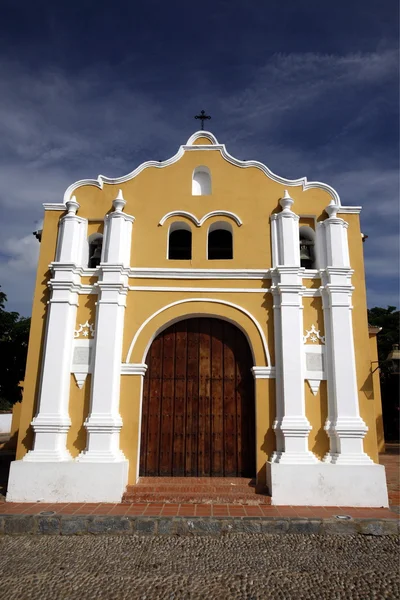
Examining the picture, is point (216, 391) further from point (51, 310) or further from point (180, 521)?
point (51, 310)

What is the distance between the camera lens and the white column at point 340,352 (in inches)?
255

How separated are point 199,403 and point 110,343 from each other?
180cm

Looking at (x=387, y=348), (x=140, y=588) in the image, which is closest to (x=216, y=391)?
(x=140, y=588)

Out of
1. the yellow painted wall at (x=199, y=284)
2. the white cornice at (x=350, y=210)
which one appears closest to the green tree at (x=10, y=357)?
the yellow painted wall at (x=199, y=284)

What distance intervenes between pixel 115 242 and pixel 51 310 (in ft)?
5.20

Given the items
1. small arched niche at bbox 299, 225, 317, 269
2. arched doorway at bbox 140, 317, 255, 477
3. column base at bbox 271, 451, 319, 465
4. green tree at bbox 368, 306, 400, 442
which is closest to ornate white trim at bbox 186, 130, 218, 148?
small arched niche at bbox 299, 225, 317, 269

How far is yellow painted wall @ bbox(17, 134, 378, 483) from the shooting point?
22.3 ft

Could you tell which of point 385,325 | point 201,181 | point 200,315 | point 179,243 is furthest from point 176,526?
point 385,325

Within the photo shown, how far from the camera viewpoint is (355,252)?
7.62 metres

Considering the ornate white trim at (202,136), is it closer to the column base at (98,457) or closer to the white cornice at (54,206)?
the white cornice at (54,206)

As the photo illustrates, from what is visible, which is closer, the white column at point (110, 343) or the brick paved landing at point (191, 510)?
the brick paved landing at point (191, 510)

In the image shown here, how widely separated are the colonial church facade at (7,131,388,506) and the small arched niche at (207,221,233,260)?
2 centimetres

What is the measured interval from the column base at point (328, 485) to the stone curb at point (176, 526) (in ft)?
2.71

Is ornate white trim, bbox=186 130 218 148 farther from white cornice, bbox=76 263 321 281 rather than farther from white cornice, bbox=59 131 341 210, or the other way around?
white cornice, bbox=76 263 321 281
